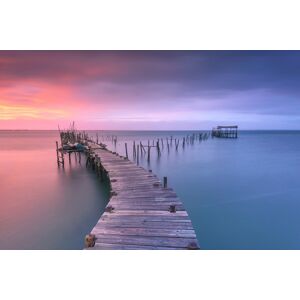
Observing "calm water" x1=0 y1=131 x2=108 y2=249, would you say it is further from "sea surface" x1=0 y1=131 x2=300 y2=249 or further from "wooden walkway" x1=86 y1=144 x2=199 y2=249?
"wooden walkway" x1=86 y1=144 x2=199 y2=249

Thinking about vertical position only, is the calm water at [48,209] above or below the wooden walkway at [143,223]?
below

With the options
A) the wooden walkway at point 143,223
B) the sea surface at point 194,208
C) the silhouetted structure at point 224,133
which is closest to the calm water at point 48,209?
the sea surface at point 194,208

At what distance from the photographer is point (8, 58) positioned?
4.32 meters

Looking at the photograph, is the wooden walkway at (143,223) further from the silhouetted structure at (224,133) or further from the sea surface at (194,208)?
the silhouetted structure at (224,133)

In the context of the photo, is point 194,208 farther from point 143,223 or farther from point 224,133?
point 224,133

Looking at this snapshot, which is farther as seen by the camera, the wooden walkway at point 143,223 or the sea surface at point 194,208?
the sea surface at point 194,208

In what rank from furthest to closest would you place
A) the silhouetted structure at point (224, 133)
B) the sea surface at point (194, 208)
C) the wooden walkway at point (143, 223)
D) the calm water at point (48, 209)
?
the silhouetted structure at point (224, 133) < the sea surface at point (194, 208) < the calm water at point (48, 209) < the wooden walkway at point (143, 223)

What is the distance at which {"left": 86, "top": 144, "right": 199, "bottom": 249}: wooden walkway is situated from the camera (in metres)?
2.59

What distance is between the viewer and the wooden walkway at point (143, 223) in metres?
2.59

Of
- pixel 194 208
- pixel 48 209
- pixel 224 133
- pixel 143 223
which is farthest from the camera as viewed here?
pixel 224 133

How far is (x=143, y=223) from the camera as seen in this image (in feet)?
9.91

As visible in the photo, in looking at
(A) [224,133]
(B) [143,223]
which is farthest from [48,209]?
(A) [224,133]

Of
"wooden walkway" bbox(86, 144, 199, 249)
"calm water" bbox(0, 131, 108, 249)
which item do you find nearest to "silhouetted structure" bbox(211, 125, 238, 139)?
"calm water" bbox(0, 131, 108, 249)
